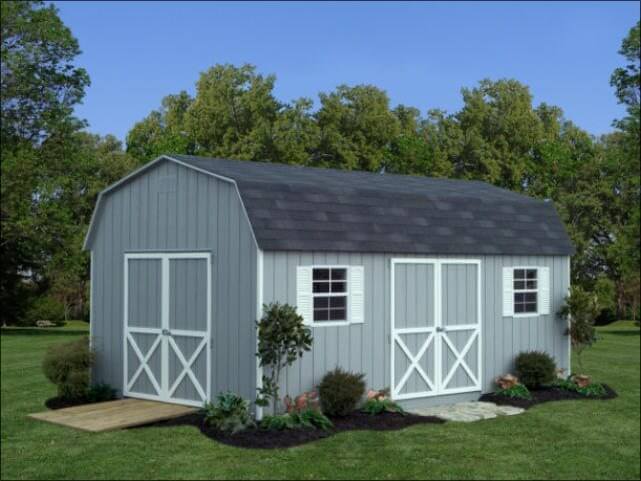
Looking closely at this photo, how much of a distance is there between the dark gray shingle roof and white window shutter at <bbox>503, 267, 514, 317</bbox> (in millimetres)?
401

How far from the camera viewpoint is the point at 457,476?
9.66 meters

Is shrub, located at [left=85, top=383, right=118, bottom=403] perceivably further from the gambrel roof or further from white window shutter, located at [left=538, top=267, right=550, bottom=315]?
white window shutter, located at [left=538, top=267, right=550, bottom=315]

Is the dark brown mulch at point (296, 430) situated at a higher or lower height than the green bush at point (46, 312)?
lower

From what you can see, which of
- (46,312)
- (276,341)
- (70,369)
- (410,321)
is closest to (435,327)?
(410,321)

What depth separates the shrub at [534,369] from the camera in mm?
15078

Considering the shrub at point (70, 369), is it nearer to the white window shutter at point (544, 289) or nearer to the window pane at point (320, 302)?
the window pane at point (320, 302)

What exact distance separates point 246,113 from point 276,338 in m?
29.2

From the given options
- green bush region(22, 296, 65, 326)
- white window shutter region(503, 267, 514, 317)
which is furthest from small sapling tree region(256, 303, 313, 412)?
green bush region(22, 296, 65, 326)

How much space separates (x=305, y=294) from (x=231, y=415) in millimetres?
1973

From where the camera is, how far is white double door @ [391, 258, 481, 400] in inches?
540

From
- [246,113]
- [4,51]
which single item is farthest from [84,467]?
[246,113]

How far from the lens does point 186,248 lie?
13.3 meters

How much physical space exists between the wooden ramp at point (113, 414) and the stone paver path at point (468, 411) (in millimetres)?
3573

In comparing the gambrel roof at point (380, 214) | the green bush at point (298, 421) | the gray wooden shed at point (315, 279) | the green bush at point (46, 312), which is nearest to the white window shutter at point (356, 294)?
the gray wooden shed at point (315, 279)
